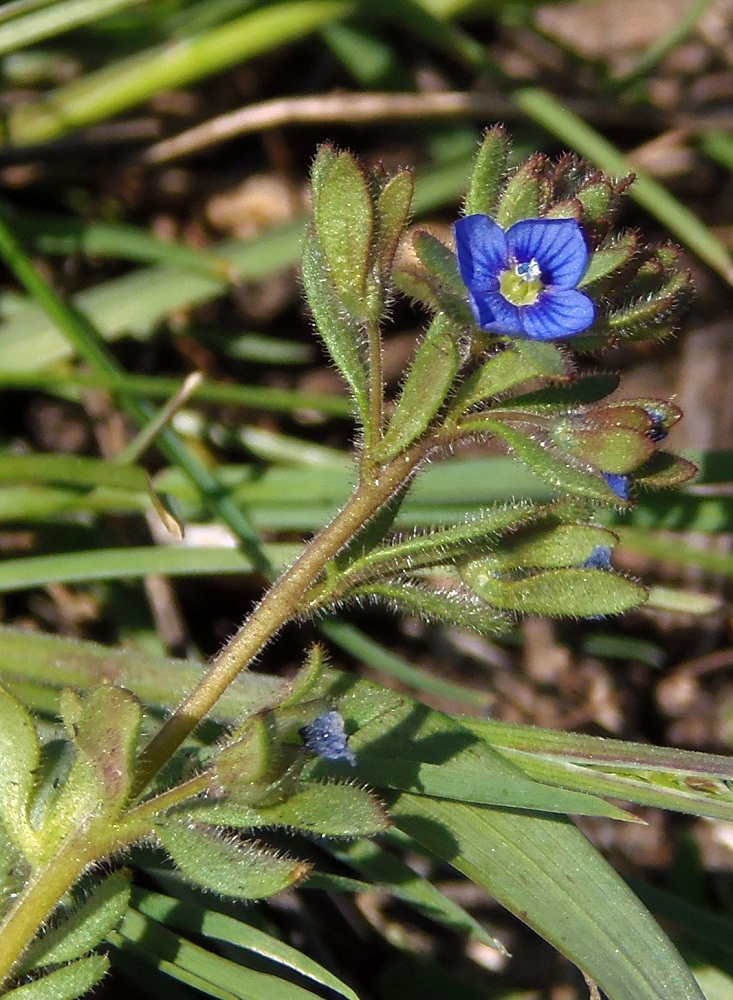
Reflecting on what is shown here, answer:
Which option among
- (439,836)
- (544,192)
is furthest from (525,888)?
(544,192)

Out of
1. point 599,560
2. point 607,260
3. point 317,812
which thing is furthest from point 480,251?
point 317,812

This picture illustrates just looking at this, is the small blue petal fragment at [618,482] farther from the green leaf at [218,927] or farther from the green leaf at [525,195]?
the green leaf at [218,927]

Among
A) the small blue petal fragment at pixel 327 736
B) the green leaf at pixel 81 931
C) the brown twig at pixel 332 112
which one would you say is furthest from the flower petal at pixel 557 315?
the brown twig at pixel 332 112

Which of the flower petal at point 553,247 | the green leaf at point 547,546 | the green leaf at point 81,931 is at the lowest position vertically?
the green leaf at point 81,931

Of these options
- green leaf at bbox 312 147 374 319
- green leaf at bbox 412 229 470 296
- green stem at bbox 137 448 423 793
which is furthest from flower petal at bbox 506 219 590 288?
green stem at bbox 137 448 423 793

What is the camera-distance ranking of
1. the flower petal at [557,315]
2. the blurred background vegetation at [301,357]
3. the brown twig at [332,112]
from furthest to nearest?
the brown twig at [332,112] < the blurred background vegetation at [301,357] < the flower petal at [557,315]

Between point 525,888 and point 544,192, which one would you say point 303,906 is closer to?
point 525,888

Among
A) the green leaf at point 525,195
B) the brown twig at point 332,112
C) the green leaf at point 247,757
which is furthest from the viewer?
the brown twig at point 332,112
